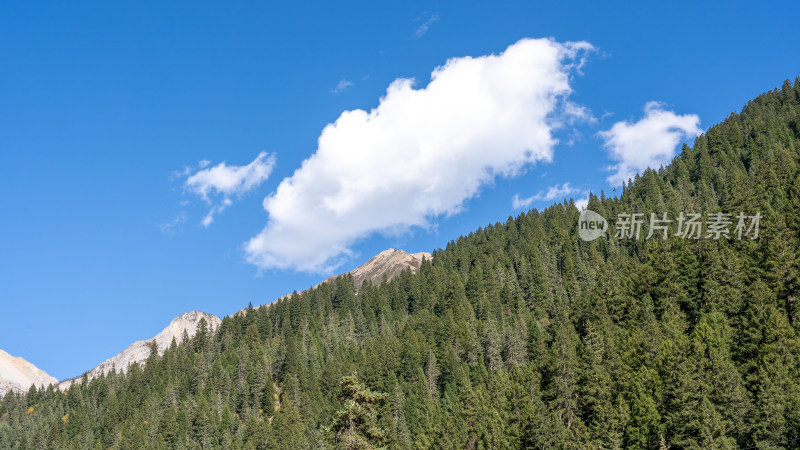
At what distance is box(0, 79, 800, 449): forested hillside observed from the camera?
6219cm

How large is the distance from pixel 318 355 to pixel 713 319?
321ft

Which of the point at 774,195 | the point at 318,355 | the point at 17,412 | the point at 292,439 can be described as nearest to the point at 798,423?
the point at 774,195

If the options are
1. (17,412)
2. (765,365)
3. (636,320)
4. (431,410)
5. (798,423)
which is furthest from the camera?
(17,412)

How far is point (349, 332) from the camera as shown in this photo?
6437 inches

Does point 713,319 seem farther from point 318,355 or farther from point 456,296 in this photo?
point 318,355

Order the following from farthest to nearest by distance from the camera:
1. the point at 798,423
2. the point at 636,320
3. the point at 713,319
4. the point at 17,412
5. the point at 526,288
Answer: the point at 17,412, the point at 526,288, the point at 636,320, the point at 713,319, the point at 798,423

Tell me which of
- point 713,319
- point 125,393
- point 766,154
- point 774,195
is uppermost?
point 766,154

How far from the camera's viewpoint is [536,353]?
326 feet

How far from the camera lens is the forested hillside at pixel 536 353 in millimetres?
62188

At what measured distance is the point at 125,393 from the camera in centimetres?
15450

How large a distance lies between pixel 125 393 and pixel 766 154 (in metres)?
173

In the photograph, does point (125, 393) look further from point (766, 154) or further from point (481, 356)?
point (766, 154)

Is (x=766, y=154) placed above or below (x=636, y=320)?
above

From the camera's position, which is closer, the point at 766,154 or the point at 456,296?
the point at 456,296
